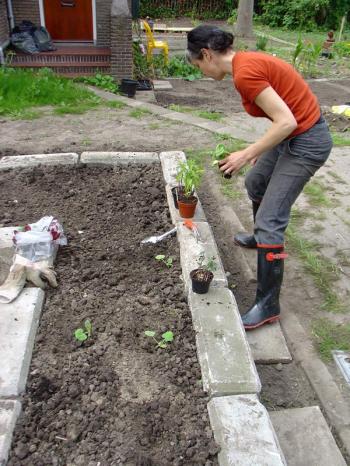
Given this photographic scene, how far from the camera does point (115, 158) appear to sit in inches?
189

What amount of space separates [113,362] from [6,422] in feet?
2.03

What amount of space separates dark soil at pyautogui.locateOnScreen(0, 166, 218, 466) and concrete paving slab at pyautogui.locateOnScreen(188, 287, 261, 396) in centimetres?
10

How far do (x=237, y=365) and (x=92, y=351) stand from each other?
2.65 feet

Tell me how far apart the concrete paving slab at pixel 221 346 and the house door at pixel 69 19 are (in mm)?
9521

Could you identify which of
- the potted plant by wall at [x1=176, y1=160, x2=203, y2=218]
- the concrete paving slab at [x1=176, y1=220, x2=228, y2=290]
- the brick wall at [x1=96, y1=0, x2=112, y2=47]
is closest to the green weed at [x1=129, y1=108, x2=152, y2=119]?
the potted plant by wall at [x1=176, y1=160, x2=203, y2=218]

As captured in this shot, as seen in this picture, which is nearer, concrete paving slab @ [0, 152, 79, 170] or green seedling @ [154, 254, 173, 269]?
green seedling @ [154, 254, 173, 269]

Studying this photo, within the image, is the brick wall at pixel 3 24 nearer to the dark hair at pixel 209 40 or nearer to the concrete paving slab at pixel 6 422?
the dark hair at pixel 209 40

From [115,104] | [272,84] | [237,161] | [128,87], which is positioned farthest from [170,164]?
[128,87]

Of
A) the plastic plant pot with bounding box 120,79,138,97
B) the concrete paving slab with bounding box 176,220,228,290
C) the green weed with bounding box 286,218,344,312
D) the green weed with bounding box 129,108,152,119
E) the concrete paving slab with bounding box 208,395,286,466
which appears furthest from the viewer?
the plastic plant pot with bounding box 120,79,138,97

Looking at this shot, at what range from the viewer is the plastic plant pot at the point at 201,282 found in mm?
2748

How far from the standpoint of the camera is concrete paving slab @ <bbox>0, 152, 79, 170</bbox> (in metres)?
4.69

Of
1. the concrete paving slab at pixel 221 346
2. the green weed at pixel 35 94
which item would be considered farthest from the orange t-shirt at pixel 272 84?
the green weed at pixel 35 94

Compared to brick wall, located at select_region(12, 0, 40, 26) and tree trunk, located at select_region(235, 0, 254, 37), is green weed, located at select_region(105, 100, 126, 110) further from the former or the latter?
tree trunk, located at select_region(235, 0, 254, 37)

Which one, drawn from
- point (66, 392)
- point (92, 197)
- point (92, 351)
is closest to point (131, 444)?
point (66, 392)
